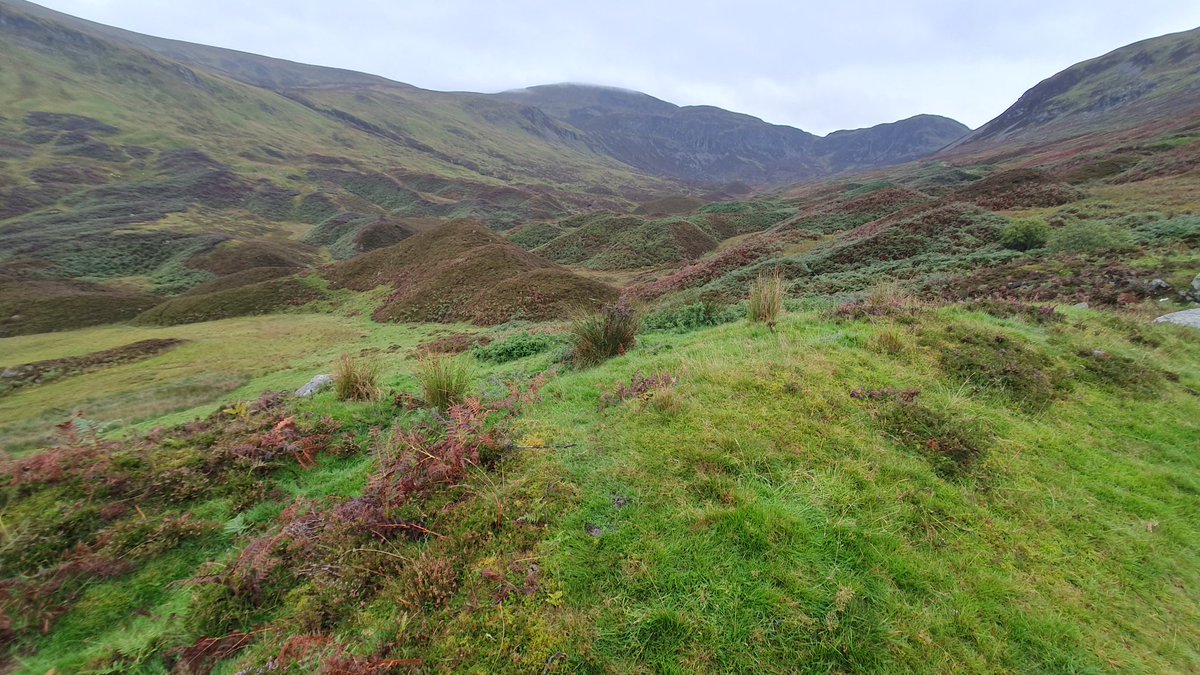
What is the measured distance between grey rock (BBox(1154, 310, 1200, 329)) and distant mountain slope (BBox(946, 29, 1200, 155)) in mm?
97191

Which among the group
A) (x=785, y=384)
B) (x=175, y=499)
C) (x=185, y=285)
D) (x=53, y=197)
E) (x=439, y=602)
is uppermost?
(x=53, y=197)

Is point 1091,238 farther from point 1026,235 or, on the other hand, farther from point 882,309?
point 882,309

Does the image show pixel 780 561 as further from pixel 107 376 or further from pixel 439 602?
pixel 107 376

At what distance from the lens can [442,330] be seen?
2062 cm

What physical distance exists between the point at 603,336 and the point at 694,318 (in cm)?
388

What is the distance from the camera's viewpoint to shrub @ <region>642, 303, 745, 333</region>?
11.6m

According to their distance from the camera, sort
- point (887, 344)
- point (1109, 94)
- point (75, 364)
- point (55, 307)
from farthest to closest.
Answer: point (1109, 94) → point (55, 307) → point (75, 364) → point (887, 344)

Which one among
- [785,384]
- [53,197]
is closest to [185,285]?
[53,197]

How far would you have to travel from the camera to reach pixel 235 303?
26328 mm

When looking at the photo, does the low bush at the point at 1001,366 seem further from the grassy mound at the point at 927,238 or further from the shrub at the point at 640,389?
the grassy mound at the point at 927,238

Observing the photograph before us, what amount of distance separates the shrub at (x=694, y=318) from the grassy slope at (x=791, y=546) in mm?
5792

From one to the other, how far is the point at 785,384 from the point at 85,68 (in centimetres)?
16451

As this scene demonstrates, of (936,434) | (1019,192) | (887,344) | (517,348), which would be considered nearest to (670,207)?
(1019,192)

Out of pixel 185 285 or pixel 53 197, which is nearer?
pixel 185 285
